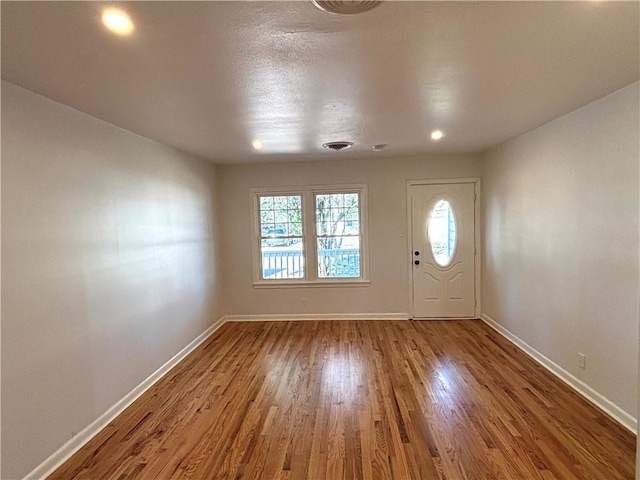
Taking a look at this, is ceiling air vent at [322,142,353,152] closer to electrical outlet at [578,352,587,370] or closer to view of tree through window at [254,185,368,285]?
view of tree through window at [254,185,368,285]

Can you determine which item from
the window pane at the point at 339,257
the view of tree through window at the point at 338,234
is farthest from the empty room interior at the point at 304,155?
the window pane at the point at 339,257

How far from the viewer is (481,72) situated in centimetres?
221

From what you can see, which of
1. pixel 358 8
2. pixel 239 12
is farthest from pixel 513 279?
pixel 239 12

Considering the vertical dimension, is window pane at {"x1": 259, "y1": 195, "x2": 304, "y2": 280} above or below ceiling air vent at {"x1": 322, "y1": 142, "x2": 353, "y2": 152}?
below

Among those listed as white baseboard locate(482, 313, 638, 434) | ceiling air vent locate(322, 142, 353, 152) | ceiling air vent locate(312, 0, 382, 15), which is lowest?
white baseboard locate(482, 313, 638, 434)

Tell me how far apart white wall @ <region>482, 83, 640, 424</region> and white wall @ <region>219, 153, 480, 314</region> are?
1415 mm

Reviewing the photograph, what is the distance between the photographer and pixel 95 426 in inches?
110

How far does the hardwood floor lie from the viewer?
232 cm

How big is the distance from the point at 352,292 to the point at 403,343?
1.36m

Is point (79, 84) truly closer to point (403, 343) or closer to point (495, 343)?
point (403, 343)

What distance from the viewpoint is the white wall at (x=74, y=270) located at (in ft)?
7.11

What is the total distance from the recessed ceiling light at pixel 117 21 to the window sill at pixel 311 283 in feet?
14.9

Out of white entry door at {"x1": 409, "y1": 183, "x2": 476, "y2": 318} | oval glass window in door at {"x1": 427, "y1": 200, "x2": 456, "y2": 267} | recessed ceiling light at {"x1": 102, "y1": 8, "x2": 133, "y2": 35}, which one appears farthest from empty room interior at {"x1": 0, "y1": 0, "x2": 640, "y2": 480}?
oval glass window in door at {"x1": 427, "y1": 200, "x2": 456, "y2": 267}

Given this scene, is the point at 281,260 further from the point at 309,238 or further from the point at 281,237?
the point at 309,238
